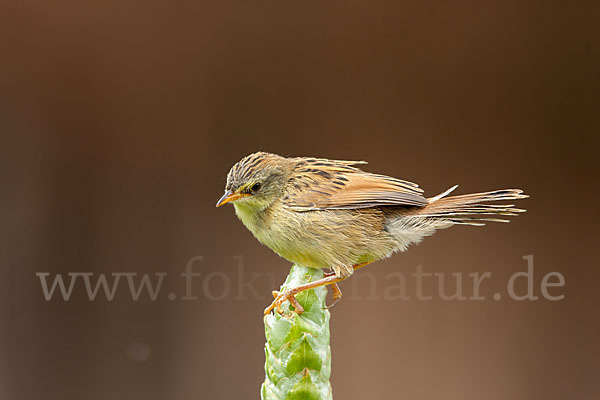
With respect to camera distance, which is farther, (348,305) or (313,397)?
(348,305)

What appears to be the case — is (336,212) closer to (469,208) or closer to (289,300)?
(469,208)

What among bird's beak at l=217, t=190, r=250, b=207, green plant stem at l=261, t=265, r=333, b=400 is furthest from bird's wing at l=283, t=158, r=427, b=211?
green plant stem at l=261, t=265, r=333, b=400

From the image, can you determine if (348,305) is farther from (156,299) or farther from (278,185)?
(278,185)

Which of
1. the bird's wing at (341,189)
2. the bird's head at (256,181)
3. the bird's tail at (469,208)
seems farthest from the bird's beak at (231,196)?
the bird's tail at (469,208)

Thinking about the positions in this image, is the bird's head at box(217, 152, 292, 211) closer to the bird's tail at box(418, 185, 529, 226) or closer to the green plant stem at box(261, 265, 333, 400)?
the bird's tail at box(418, 185, 529, 226)

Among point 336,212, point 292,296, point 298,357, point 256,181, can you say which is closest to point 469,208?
point 336,212

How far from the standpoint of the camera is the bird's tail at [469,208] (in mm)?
1603

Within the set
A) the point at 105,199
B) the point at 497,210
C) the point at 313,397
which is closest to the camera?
the point at 313,397

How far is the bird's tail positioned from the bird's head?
422 millimetres

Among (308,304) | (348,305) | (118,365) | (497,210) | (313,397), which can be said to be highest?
(497,210)

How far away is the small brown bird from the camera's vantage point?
1768 mm

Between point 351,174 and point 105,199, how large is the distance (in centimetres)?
206

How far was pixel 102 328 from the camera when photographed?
12.4 feet

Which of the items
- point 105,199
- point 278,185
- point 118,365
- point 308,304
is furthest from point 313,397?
point 118,365
